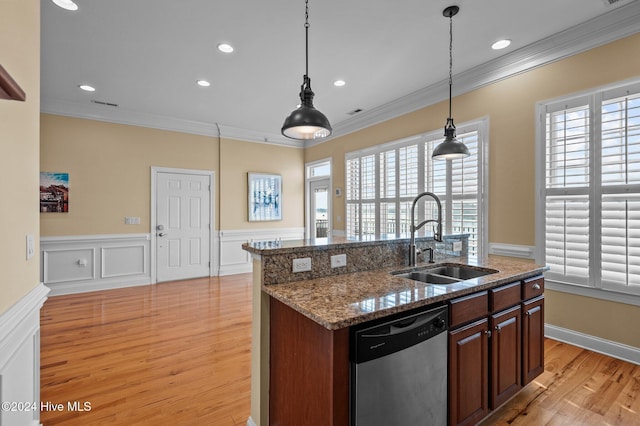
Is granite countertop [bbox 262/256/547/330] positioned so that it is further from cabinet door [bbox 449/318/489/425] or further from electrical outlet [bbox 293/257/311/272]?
cabinet door [bbox 449/318/489/425]

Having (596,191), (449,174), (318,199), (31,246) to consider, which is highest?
(449,174)

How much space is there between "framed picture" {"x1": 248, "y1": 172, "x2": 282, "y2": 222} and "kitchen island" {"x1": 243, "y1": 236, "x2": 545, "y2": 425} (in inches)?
183

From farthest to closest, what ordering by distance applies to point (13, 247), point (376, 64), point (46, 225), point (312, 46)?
1. point (46, 225)
2. point (376, 64)
3. point (312, 46)
4. point (13, 247)

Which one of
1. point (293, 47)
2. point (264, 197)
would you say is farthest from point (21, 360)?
point (264, 197)

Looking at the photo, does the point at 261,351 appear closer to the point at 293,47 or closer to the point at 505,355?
the point at 505,355

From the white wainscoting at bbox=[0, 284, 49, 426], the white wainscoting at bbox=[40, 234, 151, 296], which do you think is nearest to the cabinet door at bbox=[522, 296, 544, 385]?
the white wainscoting at bbox=[0, 284, 49, 426]

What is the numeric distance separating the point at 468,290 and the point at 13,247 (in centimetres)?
230

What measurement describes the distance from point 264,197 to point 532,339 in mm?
5389

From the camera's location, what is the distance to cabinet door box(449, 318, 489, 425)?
1612 millimetres

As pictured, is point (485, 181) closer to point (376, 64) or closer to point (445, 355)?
point (376, 64)

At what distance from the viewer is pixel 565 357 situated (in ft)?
9.00

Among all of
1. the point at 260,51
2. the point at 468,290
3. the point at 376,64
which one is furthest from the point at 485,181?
the point at 260,51

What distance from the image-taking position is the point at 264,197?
21.7 feet

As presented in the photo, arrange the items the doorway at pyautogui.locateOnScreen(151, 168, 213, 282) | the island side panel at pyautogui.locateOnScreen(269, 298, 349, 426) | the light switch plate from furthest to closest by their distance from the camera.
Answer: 1. the doorway at pyautogui.locateOnScreen(151, 168, 213, 282)
2. the light switch plate
3. the island side panel at pyautogui.locateOnScreen(269, 298, 349, 426)
